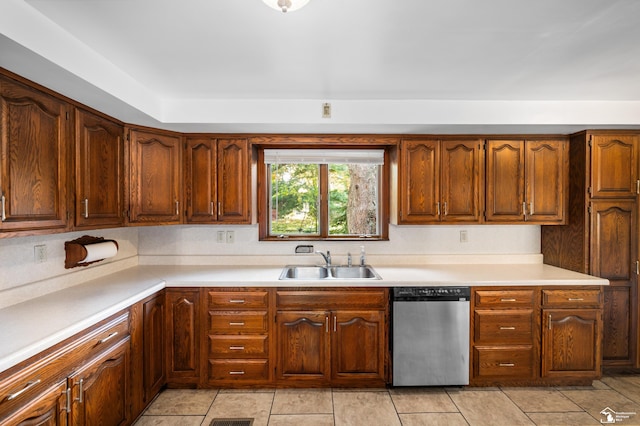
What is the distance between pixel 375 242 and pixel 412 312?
2.88ft

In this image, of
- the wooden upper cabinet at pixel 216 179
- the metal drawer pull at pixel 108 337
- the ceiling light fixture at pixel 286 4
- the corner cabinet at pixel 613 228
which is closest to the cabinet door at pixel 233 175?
the wooden upper cabinet at pixel 216 179

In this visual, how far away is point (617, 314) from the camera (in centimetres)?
288

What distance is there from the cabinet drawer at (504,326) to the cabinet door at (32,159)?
3.03m

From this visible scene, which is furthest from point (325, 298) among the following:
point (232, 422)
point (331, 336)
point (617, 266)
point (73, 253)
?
point (617, 266)

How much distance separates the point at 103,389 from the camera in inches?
74.5

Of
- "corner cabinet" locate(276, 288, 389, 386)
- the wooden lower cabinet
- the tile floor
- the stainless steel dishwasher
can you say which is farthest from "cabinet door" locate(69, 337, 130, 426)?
the wooden lower cabinet

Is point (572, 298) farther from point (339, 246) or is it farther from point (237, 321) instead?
point (237, 321)

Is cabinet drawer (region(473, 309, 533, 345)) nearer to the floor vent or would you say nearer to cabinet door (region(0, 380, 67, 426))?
the floor vent

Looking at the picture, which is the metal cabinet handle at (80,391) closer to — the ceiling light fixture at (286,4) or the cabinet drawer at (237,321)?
the cabinet drawer at (237,321)

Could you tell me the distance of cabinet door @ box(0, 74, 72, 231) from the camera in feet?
5.41

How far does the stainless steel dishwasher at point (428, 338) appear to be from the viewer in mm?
2619

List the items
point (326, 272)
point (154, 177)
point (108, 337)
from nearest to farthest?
point (108, 337), point (154, 177), point (326, 272)

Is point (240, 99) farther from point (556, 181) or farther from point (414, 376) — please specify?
point (556, 181)

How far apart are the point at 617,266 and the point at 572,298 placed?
23.9 inches
